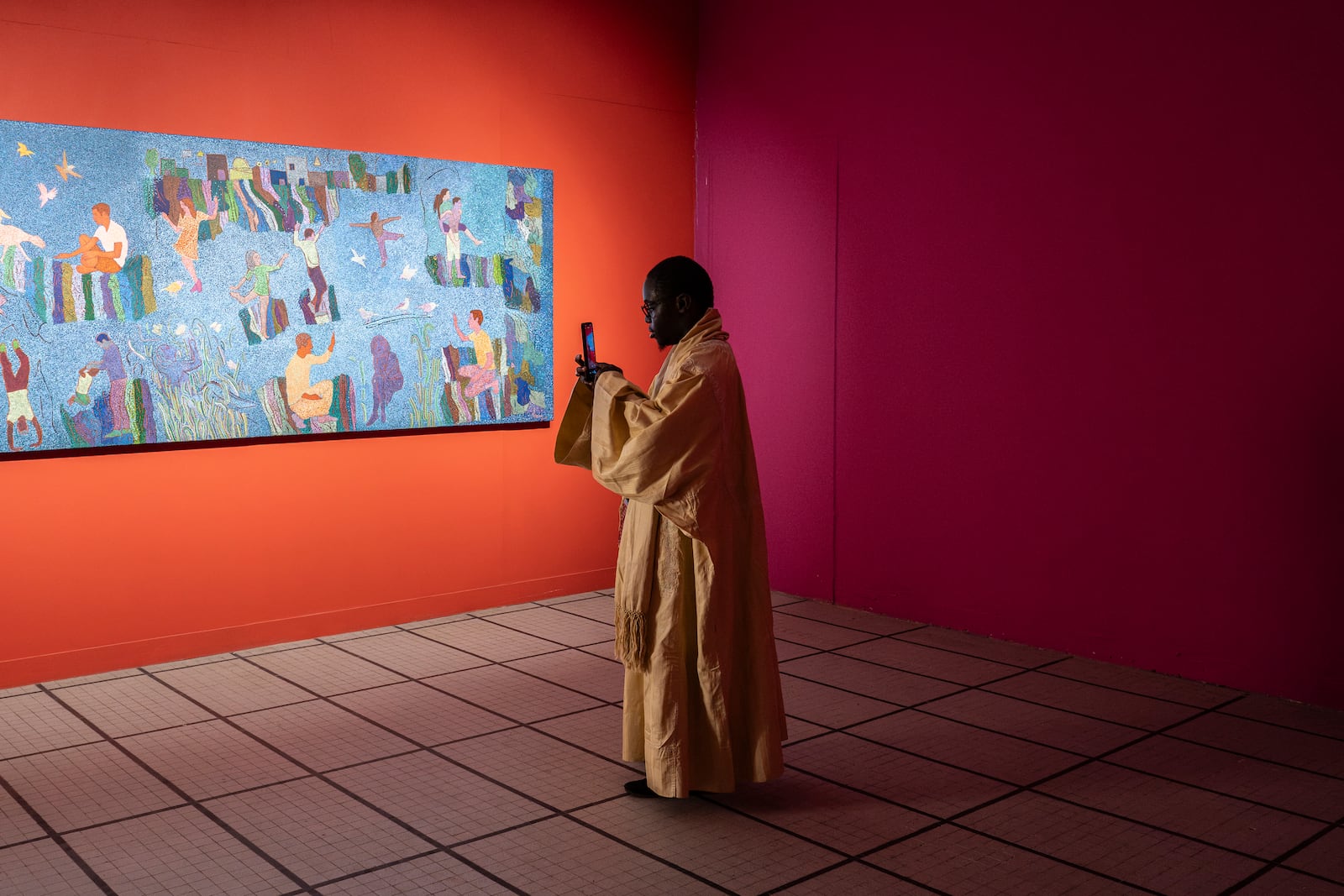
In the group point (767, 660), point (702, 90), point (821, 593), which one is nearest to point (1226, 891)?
point (767, 660)

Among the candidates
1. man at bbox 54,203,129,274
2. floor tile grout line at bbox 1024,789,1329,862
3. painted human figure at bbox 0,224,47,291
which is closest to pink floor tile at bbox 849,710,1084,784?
floor tile grout line at bbox 1024,789,1329,862

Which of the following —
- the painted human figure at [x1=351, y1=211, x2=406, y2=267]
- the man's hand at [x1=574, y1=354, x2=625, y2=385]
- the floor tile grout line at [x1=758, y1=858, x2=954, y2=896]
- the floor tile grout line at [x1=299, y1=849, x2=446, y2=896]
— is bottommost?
the floor tile grout line at [x1=758, y1=858, x2=954, y2=896]

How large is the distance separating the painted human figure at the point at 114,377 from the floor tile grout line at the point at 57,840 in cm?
136

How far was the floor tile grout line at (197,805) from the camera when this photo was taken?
2.58 m

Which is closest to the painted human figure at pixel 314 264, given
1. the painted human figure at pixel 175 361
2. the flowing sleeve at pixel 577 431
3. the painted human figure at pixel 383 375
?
the painted human figure at pixel 383 375

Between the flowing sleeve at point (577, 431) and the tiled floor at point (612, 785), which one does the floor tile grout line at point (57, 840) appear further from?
the flowing sleeve at point (577, 431)

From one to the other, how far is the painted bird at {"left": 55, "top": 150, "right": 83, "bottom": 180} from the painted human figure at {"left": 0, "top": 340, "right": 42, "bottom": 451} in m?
0.58

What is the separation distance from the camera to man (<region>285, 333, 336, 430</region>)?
448 centimetres

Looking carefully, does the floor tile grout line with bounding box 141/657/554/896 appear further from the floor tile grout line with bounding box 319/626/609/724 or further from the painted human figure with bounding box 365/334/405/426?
the painted human figure with bounding box 365/334/405/426

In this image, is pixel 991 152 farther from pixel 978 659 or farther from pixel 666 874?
pixel 666 874

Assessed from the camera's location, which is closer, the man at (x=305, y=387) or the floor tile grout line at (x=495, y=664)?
the floor tile grout line at (x=495, y=664)

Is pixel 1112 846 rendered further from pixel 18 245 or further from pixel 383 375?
pixel 18 245

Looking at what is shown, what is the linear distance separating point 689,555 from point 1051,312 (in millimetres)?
2173

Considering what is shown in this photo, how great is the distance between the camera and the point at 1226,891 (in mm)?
2494
